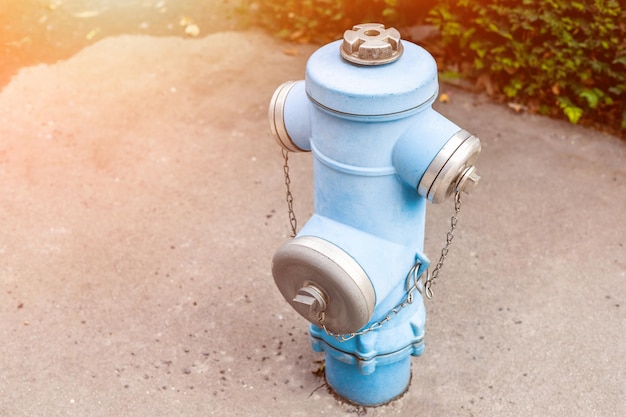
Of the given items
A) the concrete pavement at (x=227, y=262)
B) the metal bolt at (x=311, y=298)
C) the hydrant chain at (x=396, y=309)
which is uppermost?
the metal bolt at (x=311, y=298)

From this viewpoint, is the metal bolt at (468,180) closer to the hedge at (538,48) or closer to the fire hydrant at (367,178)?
the fire hydrant at (367,178)

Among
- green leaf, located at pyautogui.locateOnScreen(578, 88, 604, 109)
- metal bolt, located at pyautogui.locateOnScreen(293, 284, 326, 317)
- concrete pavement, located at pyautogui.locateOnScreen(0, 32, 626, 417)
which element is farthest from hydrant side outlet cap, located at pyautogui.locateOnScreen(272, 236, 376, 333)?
green leaf, located at pyautogui.locateOnScreen(578, 88, 604, 109)

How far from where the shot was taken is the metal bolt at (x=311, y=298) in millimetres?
2834

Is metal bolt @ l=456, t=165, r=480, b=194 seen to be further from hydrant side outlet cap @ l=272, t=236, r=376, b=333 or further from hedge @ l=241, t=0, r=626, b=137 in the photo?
hedge @ l=241, t=0, r=626, b=137

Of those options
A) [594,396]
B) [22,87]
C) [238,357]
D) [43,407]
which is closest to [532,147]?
[594,396]

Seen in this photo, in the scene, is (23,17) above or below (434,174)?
below

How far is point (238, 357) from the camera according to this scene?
3848 mm

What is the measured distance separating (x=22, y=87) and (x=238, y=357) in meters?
3.59

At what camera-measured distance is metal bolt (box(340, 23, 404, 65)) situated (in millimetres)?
2541

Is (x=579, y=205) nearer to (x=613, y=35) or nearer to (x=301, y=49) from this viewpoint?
(x=613, y=35)

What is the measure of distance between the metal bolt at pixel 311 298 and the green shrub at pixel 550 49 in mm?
3395

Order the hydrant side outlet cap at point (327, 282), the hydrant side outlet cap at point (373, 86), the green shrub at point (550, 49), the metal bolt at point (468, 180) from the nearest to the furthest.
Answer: the hydrant side outlet cap at point (373, 86), the metal bolt at point (468, 180), the hydrant side outlet cap at point (327, 282), the green shrub at point (550, 49)

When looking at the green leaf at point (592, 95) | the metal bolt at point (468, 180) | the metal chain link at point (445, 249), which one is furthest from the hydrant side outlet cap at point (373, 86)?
the green leaf at point (592, 95)

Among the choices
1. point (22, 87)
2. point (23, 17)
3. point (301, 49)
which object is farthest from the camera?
point (23, 17)
